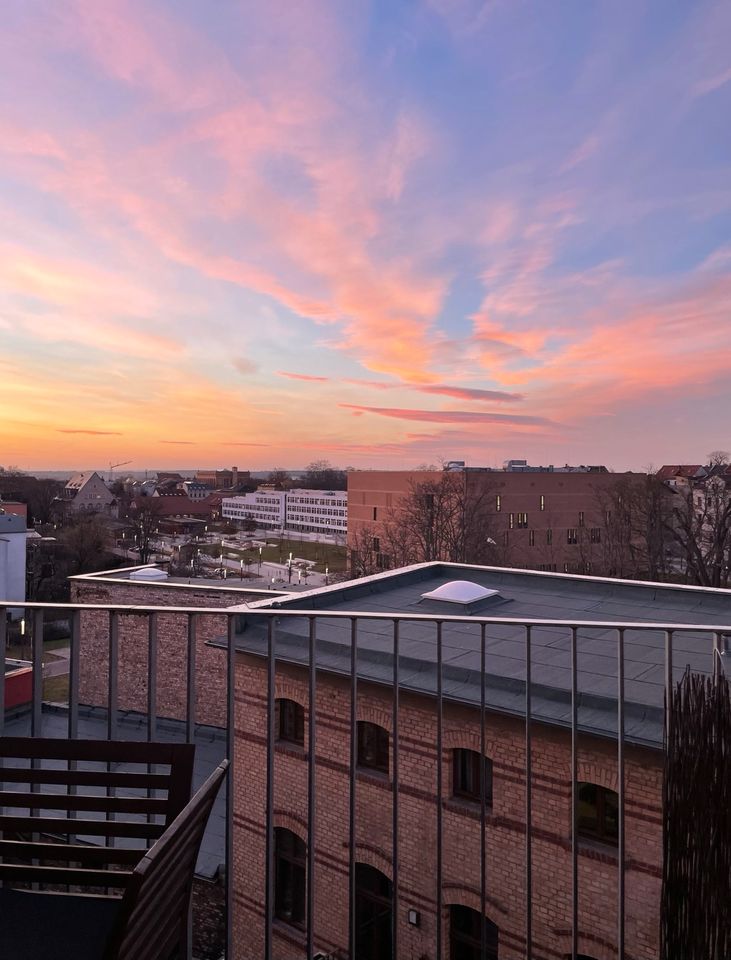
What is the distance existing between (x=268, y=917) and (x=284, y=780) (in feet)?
24.9

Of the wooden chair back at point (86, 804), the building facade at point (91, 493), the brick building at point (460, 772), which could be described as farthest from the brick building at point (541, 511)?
the building facade at point (91, 493)

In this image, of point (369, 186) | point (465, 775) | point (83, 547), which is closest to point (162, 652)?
point (465, 775)

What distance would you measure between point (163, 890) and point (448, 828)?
720 cm

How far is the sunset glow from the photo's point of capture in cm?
1201

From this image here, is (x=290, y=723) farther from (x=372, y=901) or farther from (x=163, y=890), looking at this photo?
(x=163, y=890)

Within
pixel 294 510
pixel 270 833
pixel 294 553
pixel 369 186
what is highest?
pixel 369 186

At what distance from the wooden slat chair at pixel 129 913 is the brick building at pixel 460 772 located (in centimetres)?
340

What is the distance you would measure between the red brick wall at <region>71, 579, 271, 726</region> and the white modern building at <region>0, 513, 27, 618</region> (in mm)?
14048

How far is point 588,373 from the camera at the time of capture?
107 feet

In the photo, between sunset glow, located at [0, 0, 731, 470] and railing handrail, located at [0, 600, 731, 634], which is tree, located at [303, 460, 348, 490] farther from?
railing handrail, located at [0, 600, 731, 634]

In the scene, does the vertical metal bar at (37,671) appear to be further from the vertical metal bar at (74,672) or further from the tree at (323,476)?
the tree at (323,476)

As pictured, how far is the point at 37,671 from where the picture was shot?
2.29 meters

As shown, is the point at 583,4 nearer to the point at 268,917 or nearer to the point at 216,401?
the point at 268,917

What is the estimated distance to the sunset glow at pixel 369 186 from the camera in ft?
39.4
